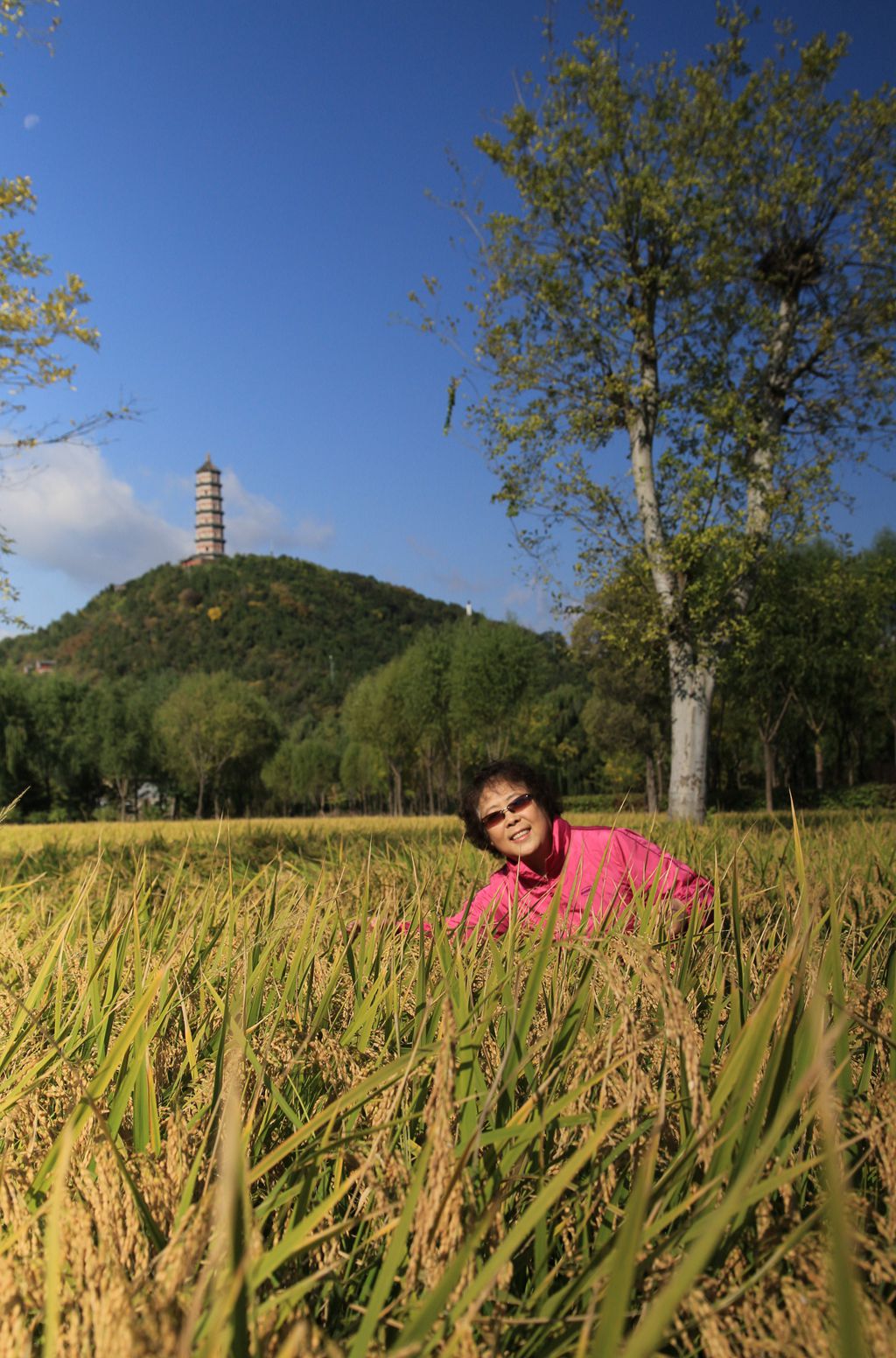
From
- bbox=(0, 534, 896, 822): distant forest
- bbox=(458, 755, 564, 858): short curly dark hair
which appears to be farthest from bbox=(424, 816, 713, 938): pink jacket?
bbox=(0, 534, 896, 822): distant forest

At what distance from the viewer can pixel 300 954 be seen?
5.73ft

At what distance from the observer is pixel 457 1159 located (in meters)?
0.84

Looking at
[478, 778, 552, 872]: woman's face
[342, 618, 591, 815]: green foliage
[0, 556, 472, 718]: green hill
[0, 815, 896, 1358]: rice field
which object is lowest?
[0, 815, 896, 1358]: rice field

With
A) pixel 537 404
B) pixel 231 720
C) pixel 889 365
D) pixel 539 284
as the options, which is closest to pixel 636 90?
pixel 539 284

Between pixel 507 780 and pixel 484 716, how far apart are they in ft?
119

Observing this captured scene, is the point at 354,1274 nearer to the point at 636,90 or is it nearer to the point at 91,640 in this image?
the point at 636,90

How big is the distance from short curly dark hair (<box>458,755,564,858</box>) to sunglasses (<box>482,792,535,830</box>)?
7 cm

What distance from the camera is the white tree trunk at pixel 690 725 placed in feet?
43.2

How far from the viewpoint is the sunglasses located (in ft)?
10.2

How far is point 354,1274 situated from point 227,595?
122383mm

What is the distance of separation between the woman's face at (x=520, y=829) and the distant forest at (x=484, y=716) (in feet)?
1.12

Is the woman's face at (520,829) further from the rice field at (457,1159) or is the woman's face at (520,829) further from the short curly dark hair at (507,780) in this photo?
the rice field at (457,1159)

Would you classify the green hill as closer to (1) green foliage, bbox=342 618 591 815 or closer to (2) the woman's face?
(1) green foliage, bbox=342 618 591 815

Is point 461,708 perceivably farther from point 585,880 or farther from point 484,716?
point 585,880
